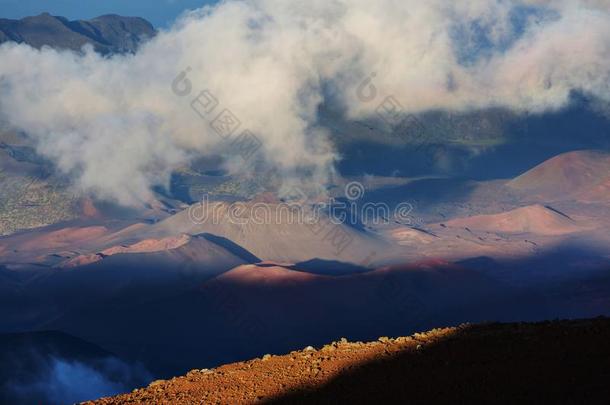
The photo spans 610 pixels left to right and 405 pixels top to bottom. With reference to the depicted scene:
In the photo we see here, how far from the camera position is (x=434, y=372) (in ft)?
53.6

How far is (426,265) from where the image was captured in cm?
15112

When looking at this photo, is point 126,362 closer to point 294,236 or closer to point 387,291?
point 387,291

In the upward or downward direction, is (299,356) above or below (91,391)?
above

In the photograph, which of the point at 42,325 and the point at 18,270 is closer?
the point at 42,325

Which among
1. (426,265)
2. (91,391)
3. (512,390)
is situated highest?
(426,265)

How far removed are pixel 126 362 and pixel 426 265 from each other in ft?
248

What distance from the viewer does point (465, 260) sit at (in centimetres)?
16812

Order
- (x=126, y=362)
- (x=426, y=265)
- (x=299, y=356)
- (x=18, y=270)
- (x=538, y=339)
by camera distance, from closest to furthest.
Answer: (x=538, y=339), (x=299, y=356), (x=126, y=362), (x=426, y=265), (x=18, y=270)

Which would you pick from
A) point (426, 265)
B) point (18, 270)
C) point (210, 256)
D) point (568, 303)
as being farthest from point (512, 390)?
point (18, 270)

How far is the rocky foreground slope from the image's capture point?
1443cm

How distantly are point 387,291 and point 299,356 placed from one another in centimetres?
11927

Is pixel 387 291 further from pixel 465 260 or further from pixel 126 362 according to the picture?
pixel 126 362

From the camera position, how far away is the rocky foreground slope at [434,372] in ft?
47.3

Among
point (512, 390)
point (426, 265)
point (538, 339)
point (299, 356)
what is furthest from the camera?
point (426, 265)
